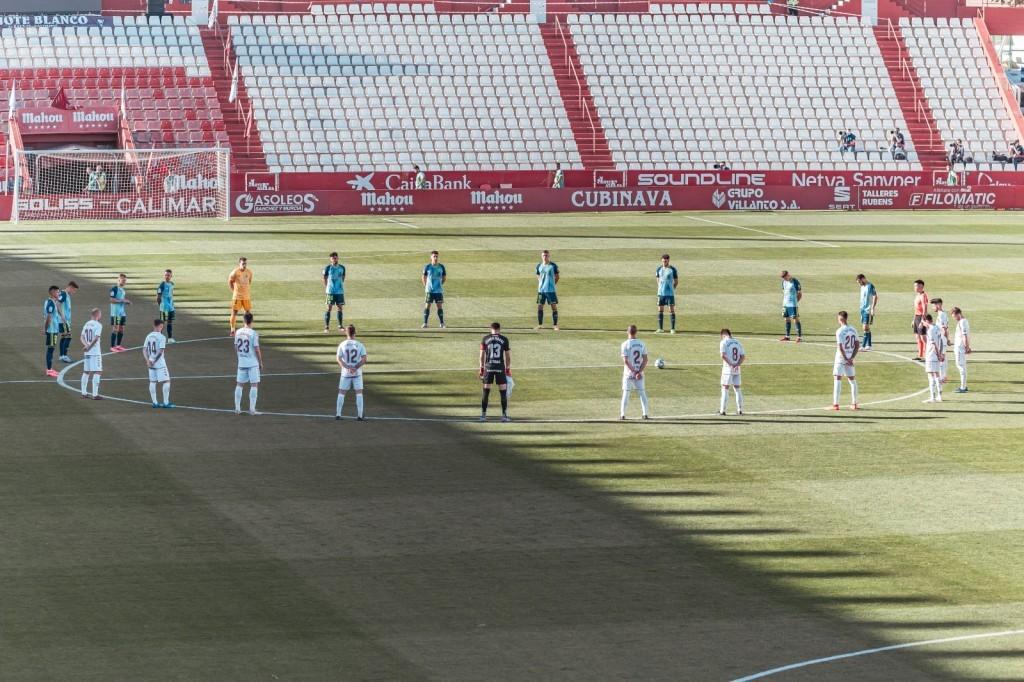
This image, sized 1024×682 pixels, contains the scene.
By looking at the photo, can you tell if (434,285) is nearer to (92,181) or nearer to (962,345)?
(962,345)

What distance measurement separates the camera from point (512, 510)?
70.4ft

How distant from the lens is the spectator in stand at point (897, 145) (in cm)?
7944

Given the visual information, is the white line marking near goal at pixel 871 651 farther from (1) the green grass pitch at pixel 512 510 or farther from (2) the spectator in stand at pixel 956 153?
(2) the spectator in stand at pixel 956 153

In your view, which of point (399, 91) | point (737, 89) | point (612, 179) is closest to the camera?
point (612, 179)

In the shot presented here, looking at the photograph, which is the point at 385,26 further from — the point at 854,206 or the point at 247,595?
the point at 247,595

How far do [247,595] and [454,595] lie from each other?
90.0 inches

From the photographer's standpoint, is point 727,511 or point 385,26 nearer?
point 727,511

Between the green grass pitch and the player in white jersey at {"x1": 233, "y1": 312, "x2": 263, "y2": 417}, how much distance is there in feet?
1.50

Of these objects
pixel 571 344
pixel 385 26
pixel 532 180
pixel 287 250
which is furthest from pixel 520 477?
pixel 385 26

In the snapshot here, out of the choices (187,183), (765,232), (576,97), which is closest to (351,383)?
(765,232)

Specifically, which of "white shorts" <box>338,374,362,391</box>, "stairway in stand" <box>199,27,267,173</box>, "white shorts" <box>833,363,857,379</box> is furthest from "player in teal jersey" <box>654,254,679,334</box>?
"stairway in stand" <box>199,27,267,173</box>

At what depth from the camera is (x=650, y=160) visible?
253 ft

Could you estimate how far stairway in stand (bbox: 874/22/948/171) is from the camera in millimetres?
80312

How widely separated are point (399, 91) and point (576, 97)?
905cm
